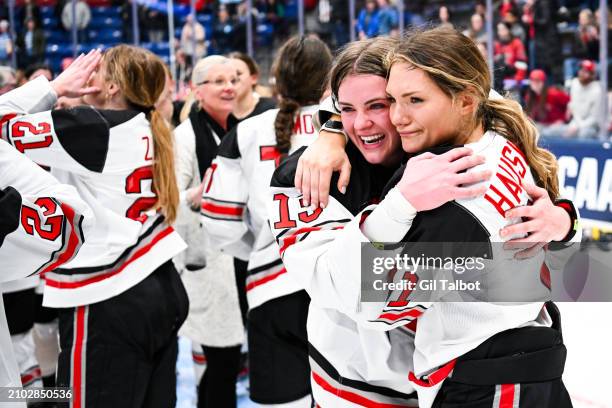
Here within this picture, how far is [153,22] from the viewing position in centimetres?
1217

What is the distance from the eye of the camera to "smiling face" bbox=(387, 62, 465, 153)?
1.47 meters

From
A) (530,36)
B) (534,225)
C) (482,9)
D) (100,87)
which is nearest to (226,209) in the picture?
(100,87)

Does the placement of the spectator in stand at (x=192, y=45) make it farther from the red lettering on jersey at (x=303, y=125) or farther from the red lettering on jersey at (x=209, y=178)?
the red lettering on jersey at (x=303, y=125)

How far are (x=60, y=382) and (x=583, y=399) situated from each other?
2043 mm

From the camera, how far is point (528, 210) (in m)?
1.44

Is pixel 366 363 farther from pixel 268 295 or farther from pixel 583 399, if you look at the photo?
pixel 583 399

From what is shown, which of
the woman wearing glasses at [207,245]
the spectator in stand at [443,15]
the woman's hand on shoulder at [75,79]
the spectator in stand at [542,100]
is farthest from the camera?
the spectator in stand at [443,15]

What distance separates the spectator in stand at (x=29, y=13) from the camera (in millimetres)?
12477

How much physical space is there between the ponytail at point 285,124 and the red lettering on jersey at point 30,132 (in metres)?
0.78

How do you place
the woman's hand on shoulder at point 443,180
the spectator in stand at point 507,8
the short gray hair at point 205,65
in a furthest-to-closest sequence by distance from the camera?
1. the spectator in stand at point 507,8
2. the short gray hair at point 205,65
3. the woman's hand on shoulder at point 443,180

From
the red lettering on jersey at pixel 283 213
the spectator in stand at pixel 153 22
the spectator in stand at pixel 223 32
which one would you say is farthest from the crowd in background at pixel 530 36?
the red lettering on jersey at pixel 283 213

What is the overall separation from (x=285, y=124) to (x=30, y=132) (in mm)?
864

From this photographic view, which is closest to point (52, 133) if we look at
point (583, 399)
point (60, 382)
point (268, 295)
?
Result: point (60, 382)

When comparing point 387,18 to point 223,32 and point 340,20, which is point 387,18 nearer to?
point 340,20
